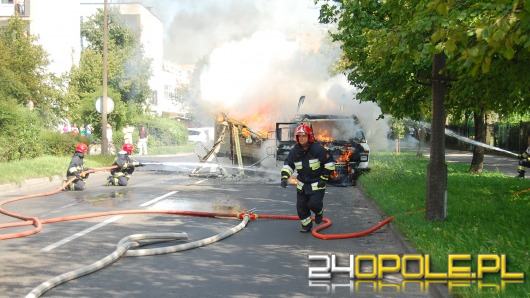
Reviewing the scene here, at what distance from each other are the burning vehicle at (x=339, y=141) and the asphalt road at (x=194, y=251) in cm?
398

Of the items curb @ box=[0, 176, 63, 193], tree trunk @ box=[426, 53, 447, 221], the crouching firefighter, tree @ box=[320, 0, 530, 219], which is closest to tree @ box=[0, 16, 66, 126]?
curb @ box=[0, 176, 63, 193]

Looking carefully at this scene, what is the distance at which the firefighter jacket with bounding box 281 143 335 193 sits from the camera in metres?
9.88

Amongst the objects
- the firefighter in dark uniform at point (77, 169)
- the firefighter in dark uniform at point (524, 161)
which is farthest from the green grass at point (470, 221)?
the firefighter in dark uniform at point (77, 169)

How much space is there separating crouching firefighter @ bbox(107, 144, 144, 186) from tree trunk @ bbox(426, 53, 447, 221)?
8.90 meters

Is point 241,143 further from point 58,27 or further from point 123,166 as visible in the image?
point 58,27

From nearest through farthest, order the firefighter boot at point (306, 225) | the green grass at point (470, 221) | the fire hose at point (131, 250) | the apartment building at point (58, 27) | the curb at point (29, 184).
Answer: the fire hose at point (131, 250) → the green grass at point (470, 221) → the firefighter boot at point (306, 225) → the curb at point (29, 184) → the apartment building at point (58, 27)

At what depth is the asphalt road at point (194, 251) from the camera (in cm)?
625

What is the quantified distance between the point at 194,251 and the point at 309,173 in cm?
261

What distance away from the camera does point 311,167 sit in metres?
9.88

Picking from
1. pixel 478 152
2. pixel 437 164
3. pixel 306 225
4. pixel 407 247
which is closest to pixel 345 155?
pixel 478 152

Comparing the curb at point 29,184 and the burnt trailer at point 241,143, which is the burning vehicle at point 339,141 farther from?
the curb at point 29,184

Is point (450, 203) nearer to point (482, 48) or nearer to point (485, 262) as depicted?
point (485, 262)

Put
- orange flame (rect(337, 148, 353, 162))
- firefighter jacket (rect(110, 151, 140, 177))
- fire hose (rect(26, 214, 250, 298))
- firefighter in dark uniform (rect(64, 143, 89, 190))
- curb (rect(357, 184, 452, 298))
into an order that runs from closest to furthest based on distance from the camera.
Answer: curb (rect(357, 184, 452, 298))
fire hose (rect(26, 214, 250, 298))
firefighter in dark uniform (rect(64, 143, 89, 190))
firefighter jacket (rect(110, 151, 140, 177))
orange flame (rect(337, 148, 353, 162))

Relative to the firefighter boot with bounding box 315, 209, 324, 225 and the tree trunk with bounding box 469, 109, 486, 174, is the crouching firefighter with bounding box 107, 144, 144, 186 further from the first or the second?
the tree trunk with bounding box 469, 109, 486, 174
